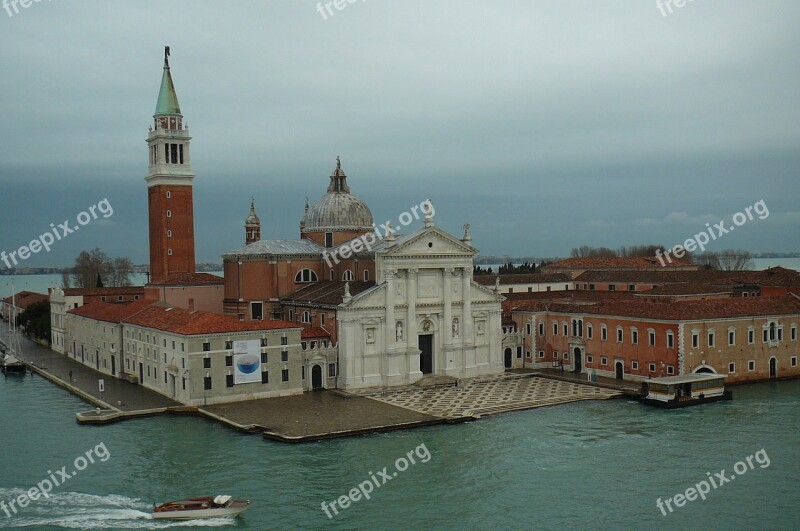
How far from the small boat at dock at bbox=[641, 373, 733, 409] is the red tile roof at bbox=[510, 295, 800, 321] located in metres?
3.25

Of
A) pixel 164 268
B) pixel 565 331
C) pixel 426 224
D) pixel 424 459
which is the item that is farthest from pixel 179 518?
pixel 164 268

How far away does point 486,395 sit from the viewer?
36.3 meters

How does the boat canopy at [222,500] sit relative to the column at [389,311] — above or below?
below

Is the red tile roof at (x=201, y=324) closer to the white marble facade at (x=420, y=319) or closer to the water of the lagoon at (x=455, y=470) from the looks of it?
the white marble facade at (x=420, y=319)

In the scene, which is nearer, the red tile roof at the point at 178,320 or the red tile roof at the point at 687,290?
the red tile roof at the point at 178,320

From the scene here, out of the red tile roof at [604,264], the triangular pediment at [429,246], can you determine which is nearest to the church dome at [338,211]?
the triangular pediment at [429,246]

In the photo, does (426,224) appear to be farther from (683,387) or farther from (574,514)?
(574,514)

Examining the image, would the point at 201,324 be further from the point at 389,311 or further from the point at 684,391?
the point at 684,391

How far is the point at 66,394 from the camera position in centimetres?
3819

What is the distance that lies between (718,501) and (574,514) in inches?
164

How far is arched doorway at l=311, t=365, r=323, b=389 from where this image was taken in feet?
123

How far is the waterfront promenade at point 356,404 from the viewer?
30.0m

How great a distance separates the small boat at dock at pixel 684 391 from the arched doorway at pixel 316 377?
1396cm

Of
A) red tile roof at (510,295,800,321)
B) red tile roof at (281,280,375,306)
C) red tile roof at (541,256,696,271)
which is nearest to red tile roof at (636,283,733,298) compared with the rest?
red tile roof at (510,295,800,321)
